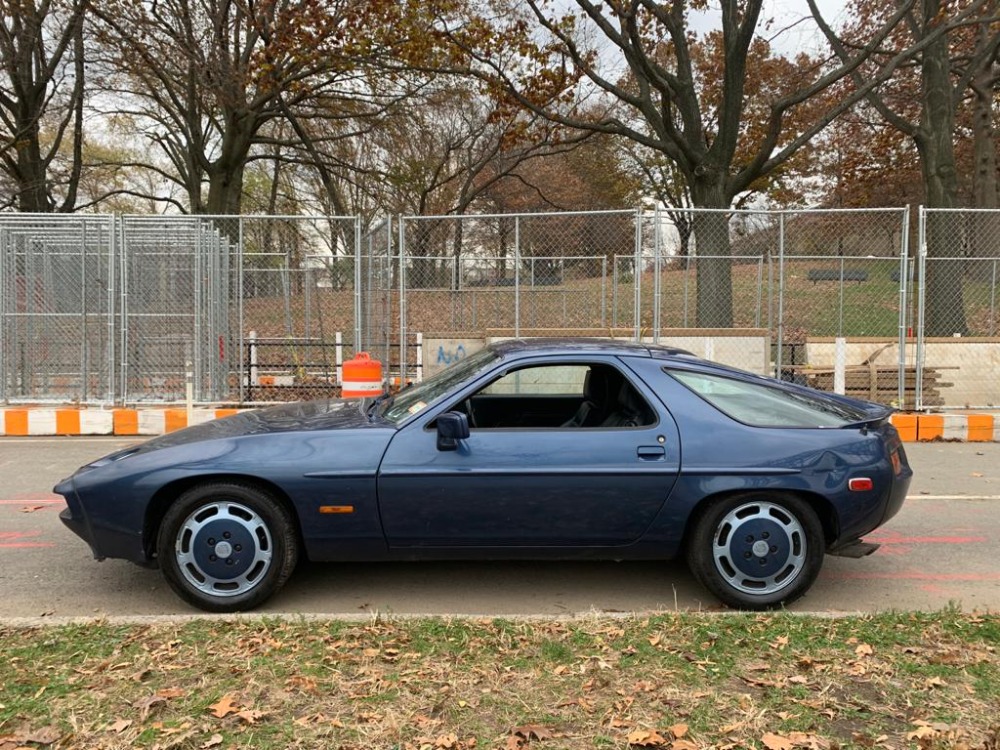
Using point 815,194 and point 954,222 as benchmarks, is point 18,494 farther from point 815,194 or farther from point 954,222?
point 815,194

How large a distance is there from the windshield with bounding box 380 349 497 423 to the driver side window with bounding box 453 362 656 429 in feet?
0.58

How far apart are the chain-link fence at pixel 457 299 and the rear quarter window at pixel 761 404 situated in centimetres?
595

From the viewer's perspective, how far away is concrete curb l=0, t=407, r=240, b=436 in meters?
9.78

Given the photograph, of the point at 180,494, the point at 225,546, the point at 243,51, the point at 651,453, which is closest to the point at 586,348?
the point at 651,453

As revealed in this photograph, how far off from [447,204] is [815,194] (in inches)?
652

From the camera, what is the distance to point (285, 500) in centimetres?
399

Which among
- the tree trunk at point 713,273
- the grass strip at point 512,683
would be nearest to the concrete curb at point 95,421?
the grass strip at point 512,683

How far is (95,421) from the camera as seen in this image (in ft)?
32.4

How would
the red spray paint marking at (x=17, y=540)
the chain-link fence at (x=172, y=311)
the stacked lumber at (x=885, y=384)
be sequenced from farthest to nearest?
the stacked lumber at (x=885, y=384) → the chain-link fence at (x=172, y=311) → the red spray paint marking at (x=17, y=540)

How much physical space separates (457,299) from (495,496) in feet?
37.3

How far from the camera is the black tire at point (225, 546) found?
12.8 feet

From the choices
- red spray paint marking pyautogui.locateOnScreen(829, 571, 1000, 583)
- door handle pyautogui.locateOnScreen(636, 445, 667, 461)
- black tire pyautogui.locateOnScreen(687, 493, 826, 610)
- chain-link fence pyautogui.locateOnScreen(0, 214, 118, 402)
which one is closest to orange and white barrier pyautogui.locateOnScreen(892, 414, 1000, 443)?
red spray paint marking pyautogui.locateOnScreen(829, 571, 1000, 583)

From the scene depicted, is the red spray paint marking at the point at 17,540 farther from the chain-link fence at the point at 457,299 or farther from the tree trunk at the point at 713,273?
the tree trunk at the point at 713,273

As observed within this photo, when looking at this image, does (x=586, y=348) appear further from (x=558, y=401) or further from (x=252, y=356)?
(x=252, y=356)
